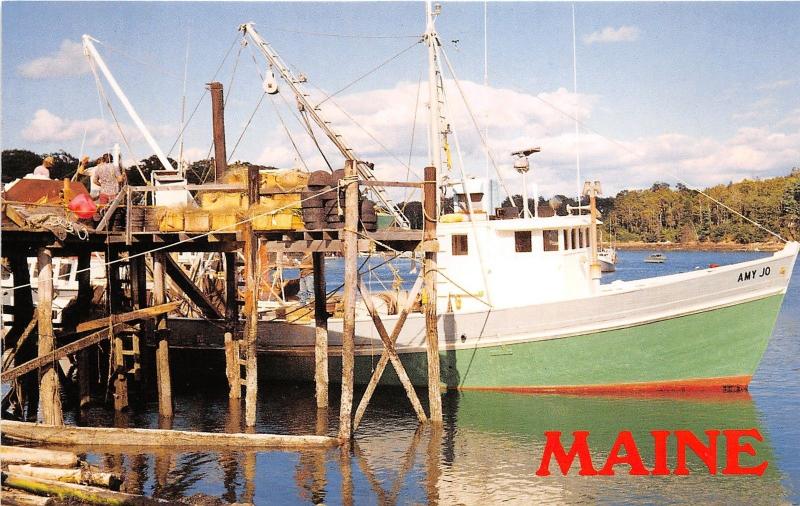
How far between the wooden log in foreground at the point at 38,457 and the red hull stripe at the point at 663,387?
12.7m

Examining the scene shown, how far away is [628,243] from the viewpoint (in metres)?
154

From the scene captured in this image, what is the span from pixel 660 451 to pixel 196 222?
1064cm

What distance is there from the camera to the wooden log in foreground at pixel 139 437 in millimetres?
16219

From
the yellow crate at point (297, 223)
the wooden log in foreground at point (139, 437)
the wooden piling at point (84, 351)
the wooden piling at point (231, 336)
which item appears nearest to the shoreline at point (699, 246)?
the wooden piling at point (231, 336)

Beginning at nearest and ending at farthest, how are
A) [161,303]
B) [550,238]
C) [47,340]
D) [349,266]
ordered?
[349,266]
[47,340]
[161,303]
[550,238]

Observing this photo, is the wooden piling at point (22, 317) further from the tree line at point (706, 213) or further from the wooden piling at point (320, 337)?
the tree line at point (706, 213)

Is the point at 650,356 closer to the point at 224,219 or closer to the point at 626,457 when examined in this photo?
the point at 626,457

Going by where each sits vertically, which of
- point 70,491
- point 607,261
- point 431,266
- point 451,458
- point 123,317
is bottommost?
point 451,458

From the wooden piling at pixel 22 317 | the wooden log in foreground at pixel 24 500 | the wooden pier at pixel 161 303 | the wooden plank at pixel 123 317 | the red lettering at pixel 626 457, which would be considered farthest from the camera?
the wooden plank at pixel 123 317

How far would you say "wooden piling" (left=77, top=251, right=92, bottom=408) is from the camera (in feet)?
66.3

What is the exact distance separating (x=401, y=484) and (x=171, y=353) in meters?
12.0

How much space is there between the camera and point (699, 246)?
14000 centimetres

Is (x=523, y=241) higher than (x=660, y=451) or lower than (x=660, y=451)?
higher

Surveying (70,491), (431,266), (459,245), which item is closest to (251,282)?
(431,266)
